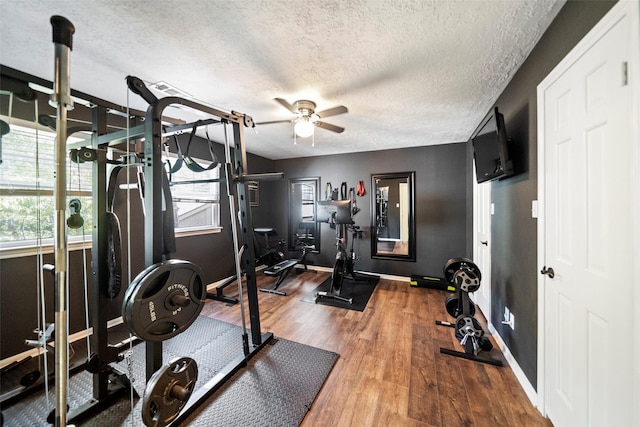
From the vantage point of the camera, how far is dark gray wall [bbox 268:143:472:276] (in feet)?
12.9

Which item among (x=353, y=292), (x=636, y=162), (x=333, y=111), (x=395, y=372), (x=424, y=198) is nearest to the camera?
(x=636, y=162)

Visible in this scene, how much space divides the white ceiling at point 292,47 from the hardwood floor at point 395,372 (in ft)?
8.10

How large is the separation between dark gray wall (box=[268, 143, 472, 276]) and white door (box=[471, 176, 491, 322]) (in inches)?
18.6

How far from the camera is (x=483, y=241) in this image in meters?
2.95

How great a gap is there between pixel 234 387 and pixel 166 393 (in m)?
0.77

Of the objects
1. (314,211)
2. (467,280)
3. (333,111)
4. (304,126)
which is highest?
(333,111)

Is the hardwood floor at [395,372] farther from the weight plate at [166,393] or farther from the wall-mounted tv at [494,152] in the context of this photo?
the wall-mounted tv at [494,152]

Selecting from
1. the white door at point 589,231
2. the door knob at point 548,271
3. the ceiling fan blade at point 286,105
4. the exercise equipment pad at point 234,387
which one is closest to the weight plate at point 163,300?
the exercise equipment pad at point 234,387

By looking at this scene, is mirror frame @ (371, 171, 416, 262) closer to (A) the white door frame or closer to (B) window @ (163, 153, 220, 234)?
(A) the white door frame

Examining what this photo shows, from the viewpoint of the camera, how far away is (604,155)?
3.44ft

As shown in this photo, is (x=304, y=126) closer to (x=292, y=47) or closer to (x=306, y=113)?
(x=306, y=113)

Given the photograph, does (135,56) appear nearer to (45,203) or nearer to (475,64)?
(45,203)

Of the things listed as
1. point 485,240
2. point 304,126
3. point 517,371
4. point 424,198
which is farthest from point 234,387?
point 424,198

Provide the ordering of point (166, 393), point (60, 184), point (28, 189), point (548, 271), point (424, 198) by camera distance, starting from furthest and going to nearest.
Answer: point (424, 198) → point (28, 189) → point (548, 271) → point (166, 393) → point (60, 184)
